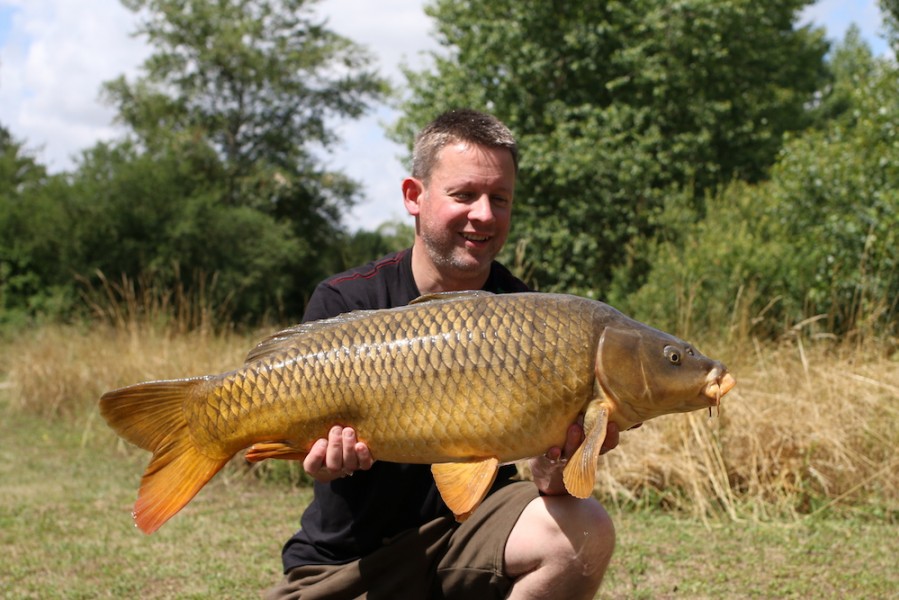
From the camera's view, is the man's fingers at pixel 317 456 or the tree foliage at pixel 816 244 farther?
the tree foliage at pixel 816 244

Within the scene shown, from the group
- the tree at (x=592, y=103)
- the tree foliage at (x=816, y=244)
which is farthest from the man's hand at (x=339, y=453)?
the tree at (x=592, y=103)

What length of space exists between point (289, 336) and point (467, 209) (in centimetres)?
65

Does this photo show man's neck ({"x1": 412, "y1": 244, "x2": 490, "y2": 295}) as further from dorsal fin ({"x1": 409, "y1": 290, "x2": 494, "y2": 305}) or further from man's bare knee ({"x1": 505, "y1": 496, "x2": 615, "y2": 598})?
man's bare knee ({"x1": 505, "y1": 496, "x2": 615, "y2": 598})

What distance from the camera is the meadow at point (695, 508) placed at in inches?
146

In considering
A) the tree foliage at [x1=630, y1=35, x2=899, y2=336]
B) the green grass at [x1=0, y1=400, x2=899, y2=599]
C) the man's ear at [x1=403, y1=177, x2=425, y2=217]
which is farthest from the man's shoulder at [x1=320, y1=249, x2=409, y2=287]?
the tree foliage at [x1=630, y1=35, x2=899, y2=336]

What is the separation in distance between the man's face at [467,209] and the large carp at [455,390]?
475 mm

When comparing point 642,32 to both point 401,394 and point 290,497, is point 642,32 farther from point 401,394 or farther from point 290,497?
point 401,394

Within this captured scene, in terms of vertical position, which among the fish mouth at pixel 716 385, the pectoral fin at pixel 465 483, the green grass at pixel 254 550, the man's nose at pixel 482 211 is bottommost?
the green grass at pixel 254 550

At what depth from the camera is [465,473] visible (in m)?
1.93

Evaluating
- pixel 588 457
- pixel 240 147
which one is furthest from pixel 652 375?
pixel 240 147

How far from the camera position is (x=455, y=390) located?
1896 millimetres

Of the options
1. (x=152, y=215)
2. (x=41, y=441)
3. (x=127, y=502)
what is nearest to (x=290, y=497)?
(x=127, y=502)

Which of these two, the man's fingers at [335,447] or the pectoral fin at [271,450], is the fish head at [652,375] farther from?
the pectoral fin at [271,450]

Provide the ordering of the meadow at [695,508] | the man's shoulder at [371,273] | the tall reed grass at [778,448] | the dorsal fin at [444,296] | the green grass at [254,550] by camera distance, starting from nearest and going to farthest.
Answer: the dorsal fin at [444,296] → the man's shoulder at [371,273] → the green grass at [254,550] → the meadow at [695,508] → the tall reed grass at [778,448]
